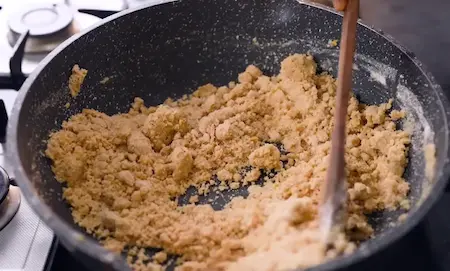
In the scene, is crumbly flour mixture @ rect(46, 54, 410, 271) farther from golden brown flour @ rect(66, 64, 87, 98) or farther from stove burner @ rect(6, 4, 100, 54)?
stove burner @ rect(6, 4, 100, 54)

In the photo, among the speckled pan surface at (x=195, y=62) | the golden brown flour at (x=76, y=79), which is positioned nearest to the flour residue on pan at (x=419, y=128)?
the speckled pan surface at (x=195, y=62)

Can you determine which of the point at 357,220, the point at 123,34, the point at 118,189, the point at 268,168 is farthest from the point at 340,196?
the point at 123,34

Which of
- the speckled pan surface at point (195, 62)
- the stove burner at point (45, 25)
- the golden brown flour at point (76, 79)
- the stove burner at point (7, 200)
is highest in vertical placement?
the speckled pan surface at point (195, 62)

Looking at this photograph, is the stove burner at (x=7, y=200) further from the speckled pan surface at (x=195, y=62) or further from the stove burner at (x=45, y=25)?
the stove burner at (x=45, y=25)

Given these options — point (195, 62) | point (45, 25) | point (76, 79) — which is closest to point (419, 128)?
point (195, 62)

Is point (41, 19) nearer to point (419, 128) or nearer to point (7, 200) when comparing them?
point (7, 200)

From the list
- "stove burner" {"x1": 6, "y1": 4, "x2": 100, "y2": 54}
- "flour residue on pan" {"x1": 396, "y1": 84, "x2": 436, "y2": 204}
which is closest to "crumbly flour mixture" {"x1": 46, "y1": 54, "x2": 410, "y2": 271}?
"flour residue on pan" {"x1": 396, "y1": 84, "x2": 436, "y2": 204}

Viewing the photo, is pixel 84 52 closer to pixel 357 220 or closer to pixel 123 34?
pixel 123 34
